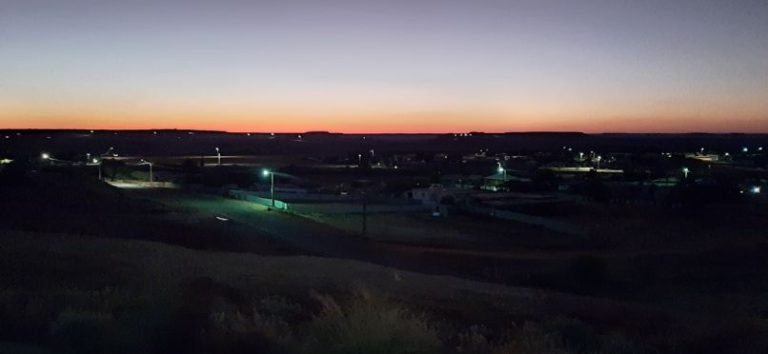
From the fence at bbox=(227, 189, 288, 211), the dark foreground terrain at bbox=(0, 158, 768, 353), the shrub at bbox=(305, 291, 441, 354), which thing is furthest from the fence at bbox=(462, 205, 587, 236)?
the shrub at bbox=(305, 291, 441, 354)

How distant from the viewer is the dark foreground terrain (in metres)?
10.1

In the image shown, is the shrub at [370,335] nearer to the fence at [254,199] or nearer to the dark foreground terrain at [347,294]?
the dark foreground terrain at [347,294]

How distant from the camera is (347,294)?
1695cm

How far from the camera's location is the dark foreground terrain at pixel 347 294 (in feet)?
33.2

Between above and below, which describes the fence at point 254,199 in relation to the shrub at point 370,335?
below

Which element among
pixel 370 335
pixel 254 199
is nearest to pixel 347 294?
pixel 370 335

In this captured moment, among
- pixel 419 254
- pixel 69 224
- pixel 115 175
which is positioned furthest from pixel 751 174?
pixel 69 224

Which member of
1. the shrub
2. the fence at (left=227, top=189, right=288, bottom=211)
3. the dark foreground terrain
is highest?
the shrub

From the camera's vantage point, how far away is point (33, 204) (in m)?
60.4

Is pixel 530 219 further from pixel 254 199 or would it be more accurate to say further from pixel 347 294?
pixel 347 294

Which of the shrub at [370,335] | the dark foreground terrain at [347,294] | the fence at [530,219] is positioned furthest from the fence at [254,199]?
the shrub at [370,335]

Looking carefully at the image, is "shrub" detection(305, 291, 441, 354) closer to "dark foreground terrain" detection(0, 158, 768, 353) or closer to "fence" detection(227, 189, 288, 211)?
"dark foreground terrain" detection(0, 158, 768, 353)

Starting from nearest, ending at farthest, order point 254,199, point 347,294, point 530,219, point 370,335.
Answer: point 370,335 → point 347,294 → point 530,219 → point 254,199

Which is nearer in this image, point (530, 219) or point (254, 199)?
point (530, 219)
